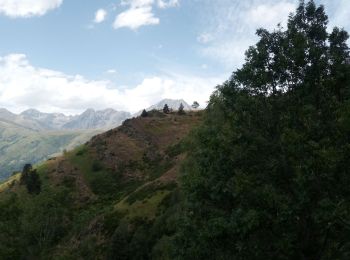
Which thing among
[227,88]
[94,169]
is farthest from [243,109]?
[94,169]

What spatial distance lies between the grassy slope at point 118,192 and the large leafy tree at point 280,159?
55.7 feet

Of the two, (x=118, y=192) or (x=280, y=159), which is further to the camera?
(x=118, y=192)

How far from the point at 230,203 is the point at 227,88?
7427 mm

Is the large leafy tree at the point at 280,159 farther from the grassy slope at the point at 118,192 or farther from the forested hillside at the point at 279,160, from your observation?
the grassy slope at the point at 118,192

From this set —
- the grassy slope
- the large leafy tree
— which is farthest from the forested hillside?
the grassy slope

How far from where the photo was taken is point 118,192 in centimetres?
11050

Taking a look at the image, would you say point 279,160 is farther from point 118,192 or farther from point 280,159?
point 118,192

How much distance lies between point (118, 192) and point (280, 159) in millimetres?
94074

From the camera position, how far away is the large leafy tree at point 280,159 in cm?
1911

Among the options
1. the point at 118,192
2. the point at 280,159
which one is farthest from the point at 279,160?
the point at 118,192

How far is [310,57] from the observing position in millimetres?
22141

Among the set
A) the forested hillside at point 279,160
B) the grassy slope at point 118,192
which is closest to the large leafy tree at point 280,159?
the forested hillside at point 279,160

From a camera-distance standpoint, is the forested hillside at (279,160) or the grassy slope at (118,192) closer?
the forested hillside at (279,160)

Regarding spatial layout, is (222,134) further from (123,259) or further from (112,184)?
(112,184)
